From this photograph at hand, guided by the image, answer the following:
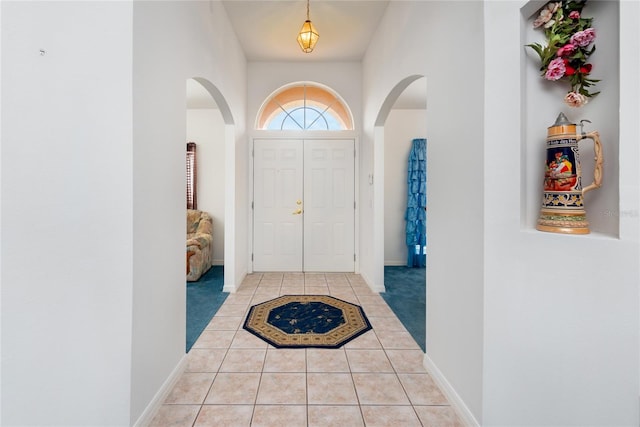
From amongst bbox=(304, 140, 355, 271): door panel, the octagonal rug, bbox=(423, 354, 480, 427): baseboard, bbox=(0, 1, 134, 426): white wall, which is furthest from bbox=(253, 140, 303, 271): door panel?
bbox=(0, 1, 134, 426): white wall

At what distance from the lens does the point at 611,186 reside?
111cm

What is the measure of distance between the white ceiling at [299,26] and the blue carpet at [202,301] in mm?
2749

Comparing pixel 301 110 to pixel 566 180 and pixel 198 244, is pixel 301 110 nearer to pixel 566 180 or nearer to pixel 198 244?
pixel 198 244

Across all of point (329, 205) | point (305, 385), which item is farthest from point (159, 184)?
point (329, 205)

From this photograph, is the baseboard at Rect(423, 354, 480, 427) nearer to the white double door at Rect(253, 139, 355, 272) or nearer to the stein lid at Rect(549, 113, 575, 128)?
the stein lid at Rect(549, 113, 575, 128)

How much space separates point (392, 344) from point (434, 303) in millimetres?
635

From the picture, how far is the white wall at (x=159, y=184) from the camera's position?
142 cm

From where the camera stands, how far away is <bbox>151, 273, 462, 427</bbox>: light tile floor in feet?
5.04

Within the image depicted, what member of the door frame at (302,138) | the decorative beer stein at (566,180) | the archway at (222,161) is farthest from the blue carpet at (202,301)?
the decorative beer stein at (566,180)

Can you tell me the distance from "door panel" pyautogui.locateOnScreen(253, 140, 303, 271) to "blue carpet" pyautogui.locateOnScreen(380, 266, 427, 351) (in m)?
1.44

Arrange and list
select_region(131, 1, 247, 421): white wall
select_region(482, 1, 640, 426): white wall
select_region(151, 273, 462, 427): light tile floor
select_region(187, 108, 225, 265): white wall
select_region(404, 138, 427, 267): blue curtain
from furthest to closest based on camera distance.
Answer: select_region(187, 108, 225, 265): white wall
select_region(404, 138, 427, 267): blue curtain
select_region(151, 273, 462, 427): light tile floor
select_region(131, 1, 247, 421): white wall
select_region(482, 1, 640, 426): white wall

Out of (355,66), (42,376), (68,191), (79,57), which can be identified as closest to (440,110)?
(79,57)

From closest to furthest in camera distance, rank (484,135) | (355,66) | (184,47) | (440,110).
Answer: (484,135), (440,110), (184,47), (355,66)

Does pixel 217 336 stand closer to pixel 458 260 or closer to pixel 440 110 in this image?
pixel 458 260
